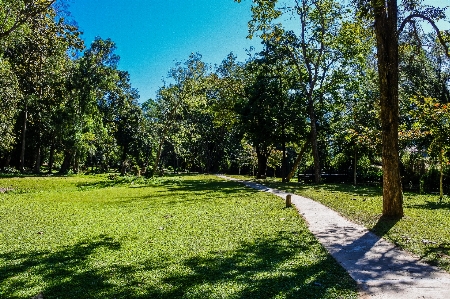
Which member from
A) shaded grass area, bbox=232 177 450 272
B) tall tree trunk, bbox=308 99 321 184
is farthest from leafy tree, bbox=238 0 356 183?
shaded grass area, bbox=232 177 450 272

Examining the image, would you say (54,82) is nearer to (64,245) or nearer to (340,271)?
(64,245)

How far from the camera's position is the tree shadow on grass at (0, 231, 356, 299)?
479 cm

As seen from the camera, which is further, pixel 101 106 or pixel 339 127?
pixel 101 106

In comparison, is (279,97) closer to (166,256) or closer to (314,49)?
(314,49)

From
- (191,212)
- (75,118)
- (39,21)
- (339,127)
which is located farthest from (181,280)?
(75,118)

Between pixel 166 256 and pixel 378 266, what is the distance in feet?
12.2

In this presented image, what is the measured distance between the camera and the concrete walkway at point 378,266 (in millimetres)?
4832

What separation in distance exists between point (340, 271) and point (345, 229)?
361 centimetres

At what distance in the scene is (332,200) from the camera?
48.6 feet

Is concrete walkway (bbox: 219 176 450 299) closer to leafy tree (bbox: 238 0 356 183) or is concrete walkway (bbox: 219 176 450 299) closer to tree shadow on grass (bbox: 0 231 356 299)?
tree shadow on grass (bbox: 0 231 356 299)

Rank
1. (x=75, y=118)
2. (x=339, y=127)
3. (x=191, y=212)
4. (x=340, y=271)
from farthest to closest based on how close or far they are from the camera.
→ (x=75, y=118)
(x=339, y=127)
(x=191, y=212)
(x=340, y=271)

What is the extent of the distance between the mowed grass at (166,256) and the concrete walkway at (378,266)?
0.27 meters

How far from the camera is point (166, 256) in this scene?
21.5 ft

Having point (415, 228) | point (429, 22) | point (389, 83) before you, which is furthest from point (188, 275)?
point (429, 22)
